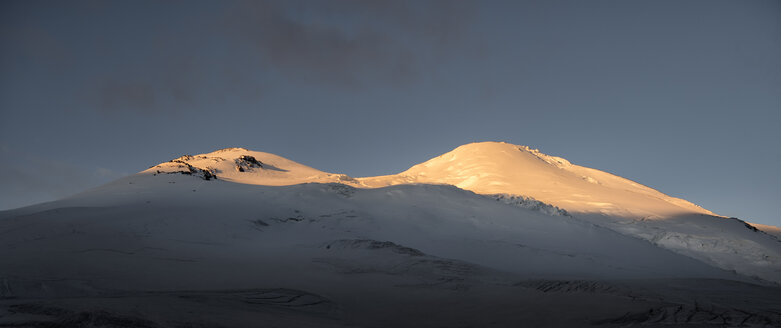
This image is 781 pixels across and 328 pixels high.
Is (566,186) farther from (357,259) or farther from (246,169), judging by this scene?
(357,259)

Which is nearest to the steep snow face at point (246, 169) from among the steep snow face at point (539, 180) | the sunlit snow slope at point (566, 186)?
the sunlit snow slope at point (566, 186)

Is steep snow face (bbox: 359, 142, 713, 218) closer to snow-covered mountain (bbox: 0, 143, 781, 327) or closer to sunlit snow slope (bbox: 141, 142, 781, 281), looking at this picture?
sunlit snow slope (bbox: 141, 142, 781, 281)

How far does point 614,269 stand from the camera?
1526 centimetres

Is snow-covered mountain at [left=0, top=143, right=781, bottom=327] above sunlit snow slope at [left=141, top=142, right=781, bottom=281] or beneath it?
Answer: beneath

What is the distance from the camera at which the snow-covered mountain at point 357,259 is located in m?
6.14

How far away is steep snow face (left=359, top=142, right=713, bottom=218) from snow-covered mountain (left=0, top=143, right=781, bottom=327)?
55 centimetres

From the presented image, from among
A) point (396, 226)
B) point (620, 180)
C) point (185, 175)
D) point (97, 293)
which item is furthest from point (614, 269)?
point (620, 180)

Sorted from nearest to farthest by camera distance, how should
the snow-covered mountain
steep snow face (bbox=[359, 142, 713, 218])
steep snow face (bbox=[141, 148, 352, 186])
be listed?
1. the snow-covered mountain
2. steep snow face (bbox=[141, 148, 352, 186])
3. steep snow face (bbox=[359, 142, 713, 218])

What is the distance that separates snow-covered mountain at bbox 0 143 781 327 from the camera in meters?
6.14

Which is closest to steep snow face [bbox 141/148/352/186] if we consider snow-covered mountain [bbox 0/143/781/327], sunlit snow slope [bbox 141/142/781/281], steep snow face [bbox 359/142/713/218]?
sunlit snow slope [bbox 141/142/781/281]

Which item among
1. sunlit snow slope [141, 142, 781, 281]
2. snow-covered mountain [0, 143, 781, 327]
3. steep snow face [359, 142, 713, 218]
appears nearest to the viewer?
snow-covered mountain [0, 143, 781, 327]

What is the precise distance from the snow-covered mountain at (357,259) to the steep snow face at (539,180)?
1.79ft

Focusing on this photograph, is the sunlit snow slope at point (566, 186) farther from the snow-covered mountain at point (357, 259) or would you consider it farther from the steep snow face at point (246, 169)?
the snow-covered mountain at point (357, 259)

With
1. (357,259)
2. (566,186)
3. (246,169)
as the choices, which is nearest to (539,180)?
(566,186)
